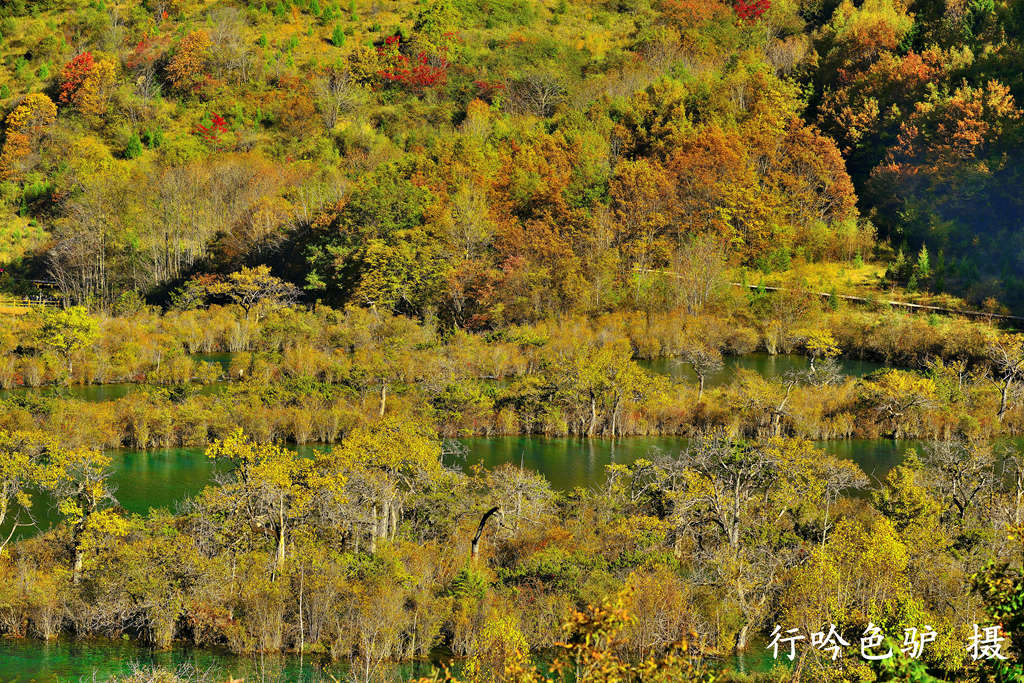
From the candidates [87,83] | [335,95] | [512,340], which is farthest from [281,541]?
[87,83]

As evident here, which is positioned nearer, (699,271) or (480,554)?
(480,554)

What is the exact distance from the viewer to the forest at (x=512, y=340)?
23.2 metres

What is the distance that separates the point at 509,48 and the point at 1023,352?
5676cm

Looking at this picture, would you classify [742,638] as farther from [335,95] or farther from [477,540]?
[335,95]

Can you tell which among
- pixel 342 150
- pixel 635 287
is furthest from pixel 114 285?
pixel 635 287

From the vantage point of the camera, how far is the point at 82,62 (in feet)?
303

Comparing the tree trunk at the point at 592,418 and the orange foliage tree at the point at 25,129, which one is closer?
the tree trunk at the point at 592,418

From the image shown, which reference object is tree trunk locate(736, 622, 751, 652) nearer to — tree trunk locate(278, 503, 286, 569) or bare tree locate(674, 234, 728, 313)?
tree trunk locate(278, 503, 286, 569)

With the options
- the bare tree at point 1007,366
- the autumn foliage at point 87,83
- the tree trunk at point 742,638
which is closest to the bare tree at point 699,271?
the bare tree at point 1007,366

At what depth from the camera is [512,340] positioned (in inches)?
2055

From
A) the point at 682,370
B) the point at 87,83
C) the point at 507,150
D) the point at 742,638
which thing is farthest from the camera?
the point at 87,83

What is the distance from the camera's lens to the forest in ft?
76.2

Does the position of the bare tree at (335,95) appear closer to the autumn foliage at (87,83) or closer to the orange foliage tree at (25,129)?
the autumn foliage at (87,83)

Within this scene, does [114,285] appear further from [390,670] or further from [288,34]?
[390,670]
